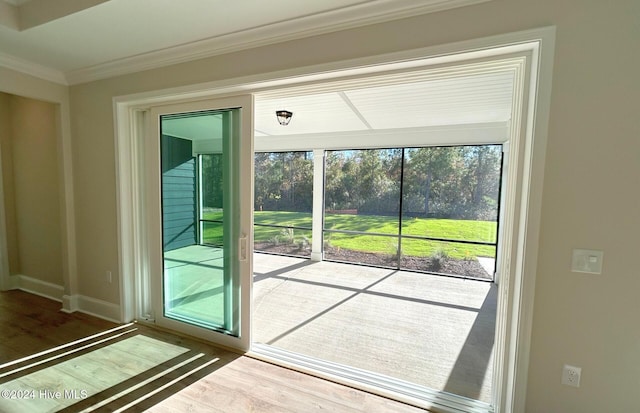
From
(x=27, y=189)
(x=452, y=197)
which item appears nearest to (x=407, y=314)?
(x=452, y=197)

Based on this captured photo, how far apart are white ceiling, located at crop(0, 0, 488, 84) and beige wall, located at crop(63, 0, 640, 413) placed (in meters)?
0.34

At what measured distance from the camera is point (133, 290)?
2846mm

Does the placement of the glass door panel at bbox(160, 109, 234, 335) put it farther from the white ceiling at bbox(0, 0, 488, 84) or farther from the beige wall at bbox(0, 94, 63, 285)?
the beige wall at bbox(0, 94, 63, 285)

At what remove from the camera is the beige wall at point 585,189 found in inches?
52.5

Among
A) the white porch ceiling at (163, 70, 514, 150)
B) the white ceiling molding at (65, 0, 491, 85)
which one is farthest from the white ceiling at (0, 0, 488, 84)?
the white porch ceiling at (163, 70, 514, 150)

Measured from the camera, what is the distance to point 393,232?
5473 millimetres

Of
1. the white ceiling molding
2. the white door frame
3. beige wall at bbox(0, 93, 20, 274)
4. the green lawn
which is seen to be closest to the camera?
the white door frame

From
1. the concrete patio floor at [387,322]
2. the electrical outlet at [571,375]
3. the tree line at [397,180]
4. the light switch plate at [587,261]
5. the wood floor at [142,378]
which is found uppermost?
the tree line at [397,180]

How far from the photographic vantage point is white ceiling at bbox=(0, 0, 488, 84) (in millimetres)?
1646

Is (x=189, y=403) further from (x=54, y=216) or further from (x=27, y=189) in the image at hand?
(x=27, y=189)

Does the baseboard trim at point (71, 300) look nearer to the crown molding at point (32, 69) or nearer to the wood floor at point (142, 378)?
the wood floor at point (142, 378)

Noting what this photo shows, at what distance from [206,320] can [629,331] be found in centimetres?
299

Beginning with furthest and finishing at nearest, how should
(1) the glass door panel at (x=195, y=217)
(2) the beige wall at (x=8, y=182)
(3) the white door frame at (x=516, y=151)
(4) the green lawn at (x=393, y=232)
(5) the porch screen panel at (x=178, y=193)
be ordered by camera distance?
(4) the green lawn at (x=393, y=232)
(2) the beige wall at (x=8, y=182)
(5) the porch screen panel at (x=178, y=193)
(1) the glass door panel at (x=195, y=217)
(3) the white door frame at (x=516, y=151)

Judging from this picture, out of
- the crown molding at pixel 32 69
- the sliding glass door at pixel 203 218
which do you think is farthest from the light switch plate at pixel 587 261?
the crown molding at pixel 32 69
